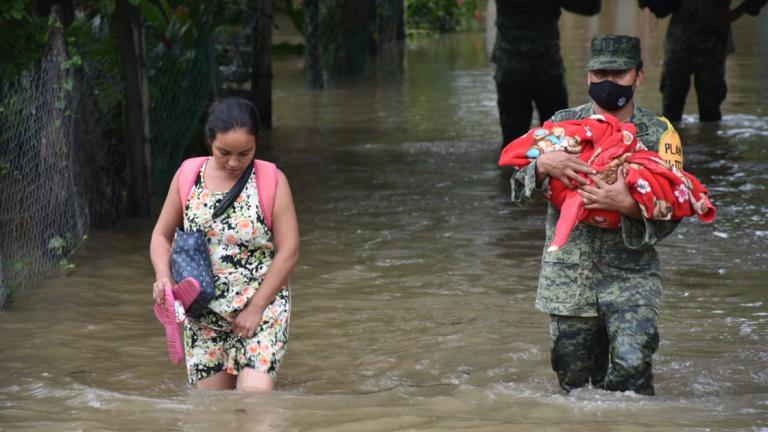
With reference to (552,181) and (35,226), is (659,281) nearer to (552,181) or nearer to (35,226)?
(552,181)

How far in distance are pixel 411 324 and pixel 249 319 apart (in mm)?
2231

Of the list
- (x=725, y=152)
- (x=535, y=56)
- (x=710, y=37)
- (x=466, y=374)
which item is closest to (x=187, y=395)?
(x=466, y=374)

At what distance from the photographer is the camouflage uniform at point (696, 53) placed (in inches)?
559

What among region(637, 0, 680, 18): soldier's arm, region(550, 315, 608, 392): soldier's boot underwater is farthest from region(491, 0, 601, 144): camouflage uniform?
region(550, 315, 608, 392): soldier's boot underwater

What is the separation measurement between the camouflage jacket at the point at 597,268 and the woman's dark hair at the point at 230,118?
106 centimetres

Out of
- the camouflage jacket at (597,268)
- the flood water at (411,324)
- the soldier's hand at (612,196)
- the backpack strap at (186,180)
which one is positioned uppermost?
the backpack strap at (186,180)

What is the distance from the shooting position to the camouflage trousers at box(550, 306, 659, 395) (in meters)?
4.90

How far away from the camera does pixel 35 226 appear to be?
26.2 ft

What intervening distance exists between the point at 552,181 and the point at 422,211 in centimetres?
542

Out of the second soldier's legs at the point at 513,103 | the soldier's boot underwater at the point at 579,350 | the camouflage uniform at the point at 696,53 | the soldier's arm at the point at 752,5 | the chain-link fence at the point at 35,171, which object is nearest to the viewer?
the soldier's boot underwater at the point at 579,350

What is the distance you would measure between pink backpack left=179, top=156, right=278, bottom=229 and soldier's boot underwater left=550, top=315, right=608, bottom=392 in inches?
48.8

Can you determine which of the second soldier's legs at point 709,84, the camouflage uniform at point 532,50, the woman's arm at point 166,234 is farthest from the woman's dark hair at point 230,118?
the second soldier's legs at point 709,84

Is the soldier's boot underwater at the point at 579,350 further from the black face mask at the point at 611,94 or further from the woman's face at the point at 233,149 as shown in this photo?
the woman's face at the point at 233,149

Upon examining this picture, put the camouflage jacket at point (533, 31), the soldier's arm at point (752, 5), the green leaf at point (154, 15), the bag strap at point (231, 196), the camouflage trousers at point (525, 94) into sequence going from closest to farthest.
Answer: the bag strap at point (231, 196) < the green leaf at point (154, 15) < the camouflage jacket at point (533, 31) < the camouflage trousers at point (525, 94) < the soldier's arm at point (752, 5)
